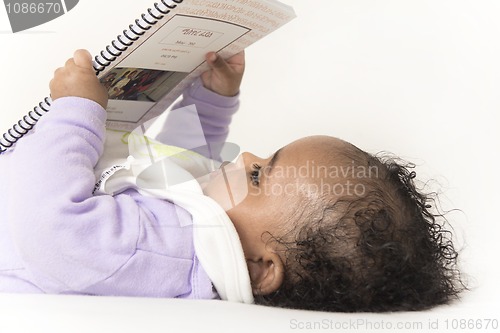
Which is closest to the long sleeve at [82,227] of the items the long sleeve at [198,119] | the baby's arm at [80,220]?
the baby's arm at [80,220]

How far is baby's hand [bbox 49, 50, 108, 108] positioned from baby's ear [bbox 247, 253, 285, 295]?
1.11 feet

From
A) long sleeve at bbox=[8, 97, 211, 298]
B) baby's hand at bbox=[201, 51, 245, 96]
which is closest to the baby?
long sleeve at bbox=[8, 97, 211, 298]

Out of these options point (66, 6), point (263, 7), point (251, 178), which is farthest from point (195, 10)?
point (66, 6)

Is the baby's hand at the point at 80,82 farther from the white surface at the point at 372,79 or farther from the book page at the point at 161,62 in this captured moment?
the white surface at the point at 372,79

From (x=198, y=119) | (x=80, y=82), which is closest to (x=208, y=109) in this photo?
(x=198, y=119)

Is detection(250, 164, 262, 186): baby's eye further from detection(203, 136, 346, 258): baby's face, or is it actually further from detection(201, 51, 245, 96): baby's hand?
detection(201, 51, 245, 96): baby's hand

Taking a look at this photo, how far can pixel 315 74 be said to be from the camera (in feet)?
5.09

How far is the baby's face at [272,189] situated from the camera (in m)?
0.99

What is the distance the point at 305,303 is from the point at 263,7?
1.46 ft

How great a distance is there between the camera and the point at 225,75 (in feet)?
4.05

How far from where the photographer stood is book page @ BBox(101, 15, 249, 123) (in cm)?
102

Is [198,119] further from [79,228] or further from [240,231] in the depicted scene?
[79,228]

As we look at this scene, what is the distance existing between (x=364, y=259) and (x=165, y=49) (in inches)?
17.1

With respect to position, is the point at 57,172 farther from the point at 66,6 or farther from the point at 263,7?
the point at 66,6
